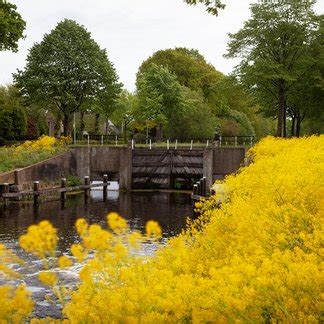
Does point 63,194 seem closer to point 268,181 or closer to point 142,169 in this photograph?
point 142,169

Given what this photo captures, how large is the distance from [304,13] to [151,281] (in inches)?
1498

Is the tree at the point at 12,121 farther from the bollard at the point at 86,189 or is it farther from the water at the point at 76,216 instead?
the water at the point at 76,216

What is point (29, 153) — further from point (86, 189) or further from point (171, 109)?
point (171, 109)

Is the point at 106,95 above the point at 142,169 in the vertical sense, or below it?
above

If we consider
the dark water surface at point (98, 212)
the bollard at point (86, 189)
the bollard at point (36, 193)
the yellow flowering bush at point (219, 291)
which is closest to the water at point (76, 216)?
the dark water surface at point (98, 212)

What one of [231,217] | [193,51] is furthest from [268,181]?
[193,51]

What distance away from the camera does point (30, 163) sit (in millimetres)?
34906

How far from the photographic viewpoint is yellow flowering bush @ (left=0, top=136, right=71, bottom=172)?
34.3 meters

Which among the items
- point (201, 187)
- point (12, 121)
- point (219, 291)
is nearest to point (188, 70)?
point (12, 121)

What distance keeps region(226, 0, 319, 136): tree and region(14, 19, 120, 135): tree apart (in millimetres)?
15240

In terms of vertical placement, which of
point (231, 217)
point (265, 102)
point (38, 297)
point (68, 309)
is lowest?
point (38, 297)

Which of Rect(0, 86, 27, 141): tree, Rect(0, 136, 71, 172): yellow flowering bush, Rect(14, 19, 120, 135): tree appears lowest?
Rect(0, 136, 71, 172): yellow flowering bush

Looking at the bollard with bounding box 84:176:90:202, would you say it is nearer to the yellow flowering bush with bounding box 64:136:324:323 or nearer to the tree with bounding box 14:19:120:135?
the tree with bounding box 14:19:120:135

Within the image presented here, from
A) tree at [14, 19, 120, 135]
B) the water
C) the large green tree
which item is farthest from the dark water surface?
tree at [14, 19, 120, 135]
